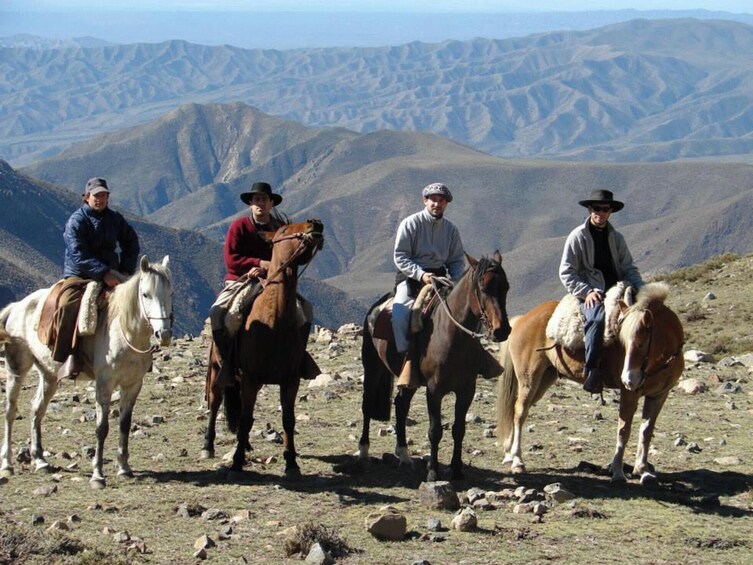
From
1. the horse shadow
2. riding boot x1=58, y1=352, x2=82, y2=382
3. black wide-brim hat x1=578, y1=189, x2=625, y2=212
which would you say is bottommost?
the horse shadow

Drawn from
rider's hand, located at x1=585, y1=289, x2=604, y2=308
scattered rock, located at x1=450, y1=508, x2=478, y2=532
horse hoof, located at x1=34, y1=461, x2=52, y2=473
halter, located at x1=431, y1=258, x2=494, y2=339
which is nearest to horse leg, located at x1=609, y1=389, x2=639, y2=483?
rider's hand, located at x1=585, y1=289, x2=604, y2=308

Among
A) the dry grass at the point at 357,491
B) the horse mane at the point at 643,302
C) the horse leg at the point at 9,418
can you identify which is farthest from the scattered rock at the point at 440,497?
the horse leg at the point at 9,418

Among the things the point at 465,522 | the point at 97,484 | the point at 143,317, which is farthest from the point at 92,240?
the point at 465,522

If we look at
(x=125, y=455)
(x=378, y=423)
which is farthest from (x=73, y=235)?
(x=378, y=423)

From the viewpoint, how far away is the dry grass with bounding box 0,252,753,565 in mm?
8500

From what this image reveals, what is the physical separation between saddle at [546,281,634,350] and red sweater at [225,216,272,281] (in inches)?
130

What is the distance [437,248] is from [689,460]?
12.2 ft

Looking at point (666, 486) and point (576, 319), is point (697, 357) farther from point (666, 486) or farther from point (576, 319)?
point (666, 486)

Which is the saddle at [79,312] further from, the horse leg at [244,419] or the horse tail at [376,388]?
the horse tail at [376,388]

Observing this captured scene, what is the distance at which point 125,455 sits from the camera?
36.4 feet

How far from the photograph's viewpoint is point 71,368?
36.4ft

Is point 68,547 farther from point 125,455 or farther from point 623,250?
point 623,250

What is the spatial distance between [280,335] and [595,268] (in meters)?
3.46

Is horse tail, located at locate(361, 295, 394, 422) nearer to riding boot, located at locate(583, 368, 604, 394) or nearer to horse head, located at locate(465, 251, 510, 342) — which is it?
horse head, located at locate(465, 251, 510, 342)
